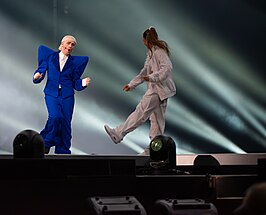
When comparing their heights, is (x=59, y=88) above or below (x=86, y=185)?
above

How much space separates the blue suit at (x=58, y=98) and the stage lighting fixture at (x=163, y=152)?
8.71 ft

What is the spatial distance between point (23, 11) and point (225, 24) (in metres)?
3.01

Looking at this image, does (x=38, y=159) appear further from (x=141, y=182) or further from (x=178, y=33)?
(x=178, y=33)

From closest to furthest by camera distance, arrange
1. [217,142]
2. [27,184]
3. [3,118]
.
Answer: [27,184] < [3,118] < [217,142]

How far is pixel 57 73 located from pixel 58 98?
27cm

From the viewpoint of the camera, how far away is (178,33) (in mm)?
10188

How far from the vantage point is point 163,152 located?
4707 millimetres

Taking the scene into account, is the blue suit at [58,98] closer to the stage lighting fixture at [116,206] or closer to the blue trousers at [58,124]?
the blue trousers at [58,124]

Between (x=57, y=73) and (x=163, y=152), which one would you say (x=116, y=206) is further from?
(x=57, y=73)

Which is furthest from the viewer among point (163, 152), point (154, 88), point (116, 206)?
point (154, 88)

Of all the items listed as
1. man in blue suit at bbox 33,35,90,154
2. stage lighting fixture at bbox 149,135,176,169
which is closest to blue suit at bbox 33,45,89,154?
man in blue suit at bbox 33,35,90,154

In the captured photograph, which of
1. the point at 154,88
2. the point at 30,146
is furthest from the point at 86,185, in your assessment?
the point at 154,88

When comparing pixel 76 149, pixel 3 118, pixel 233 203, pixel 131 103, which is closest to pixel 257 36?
pixel 131 103

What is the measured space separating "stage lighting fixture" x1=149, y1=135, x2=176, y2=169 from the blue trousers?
264 cm
